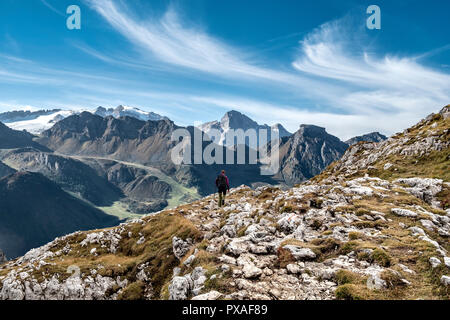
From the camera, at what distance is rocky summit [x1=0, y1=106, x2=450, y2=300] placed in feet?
44.5

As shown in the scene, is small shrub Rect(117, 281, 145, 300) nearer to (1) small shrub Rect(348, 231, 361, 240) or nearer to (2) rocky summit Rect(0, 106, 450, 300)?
(2) rocky summit Rect(0, 106, 450, 300)

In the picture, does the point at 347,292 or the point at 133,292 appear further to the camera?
the point at 133,292

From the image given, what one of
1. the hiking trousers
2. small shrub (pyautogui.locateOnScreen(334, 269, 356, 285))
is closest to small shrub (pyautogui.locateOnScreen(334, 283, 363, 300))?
small shrub (pyautogui.locateOnScreen(334, 269, 356, 285))

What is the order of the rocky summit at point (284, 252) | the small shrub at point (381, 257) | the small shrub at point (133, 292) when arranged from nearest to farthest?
the rocky summit at point (284, 252) → the small shrub at point (381, 257) → the small shrub at point (133, 292)

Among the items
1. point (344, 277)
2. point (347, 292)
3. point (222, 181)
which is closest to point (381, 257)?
point (344, 277)

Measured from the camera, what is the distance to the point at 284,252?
1759 centimetres

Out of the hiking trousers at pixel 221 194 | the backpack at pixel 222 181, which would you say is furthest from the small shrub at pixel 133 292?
the backpack at pixel 222 181

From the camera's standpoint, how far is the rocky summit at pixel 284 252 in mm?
13578

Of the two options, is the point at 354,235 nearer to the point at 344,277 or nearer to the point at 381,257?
the point at 381,257

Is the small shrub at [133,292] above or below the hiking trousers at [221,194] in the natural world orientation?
below

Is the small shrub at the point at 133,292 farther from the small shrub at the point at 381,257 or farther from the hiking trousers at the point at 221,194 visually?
the small shrub at the point at 381,257
